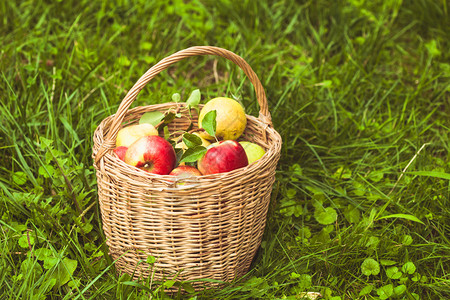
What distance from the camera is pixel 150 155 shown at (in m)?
1.74

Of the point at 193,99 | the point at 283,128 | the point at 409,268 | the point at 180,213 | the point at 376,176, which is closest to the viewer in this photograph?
the point at 180,213

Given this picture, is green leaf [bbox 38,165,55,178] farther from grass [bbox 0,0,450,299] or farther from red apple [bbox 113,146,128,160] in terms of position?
red apple [bbox 113,146,128,160]

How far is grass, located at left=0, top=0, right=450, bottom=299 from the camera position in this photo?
1.86 meters

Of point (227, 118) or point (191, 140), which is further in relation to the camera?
point (227, 118)

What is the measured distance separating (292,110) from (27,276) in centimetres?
160

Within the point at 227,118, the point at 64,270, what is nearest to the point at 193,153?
the point at 227,118

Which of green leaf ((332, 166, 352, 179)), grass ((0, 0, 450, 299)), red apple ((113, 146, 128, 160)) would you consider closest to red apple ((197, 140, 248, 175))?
red apple ((113, 146, 128, 160))

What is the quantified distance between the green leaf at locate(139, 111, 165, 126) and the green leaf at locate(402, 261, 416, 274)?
3.85ft

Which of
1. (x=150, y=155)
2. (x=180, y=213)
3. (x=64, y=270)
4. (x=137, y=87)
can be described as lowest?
(x=64, y=270)

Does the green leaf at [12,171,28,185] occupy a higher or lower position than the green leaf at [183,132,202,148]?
lower

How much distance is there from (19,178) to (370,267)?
5.14ft

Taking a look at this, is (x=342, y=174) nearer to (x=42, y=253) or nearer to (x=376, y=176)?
(x=376, y=176)

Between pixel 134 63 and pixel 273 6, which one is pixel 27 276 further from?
pixel 273 6

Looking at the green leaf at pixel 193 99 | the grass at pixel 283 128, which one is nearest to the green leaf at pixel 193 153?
the green leaf at pixel 193 99
